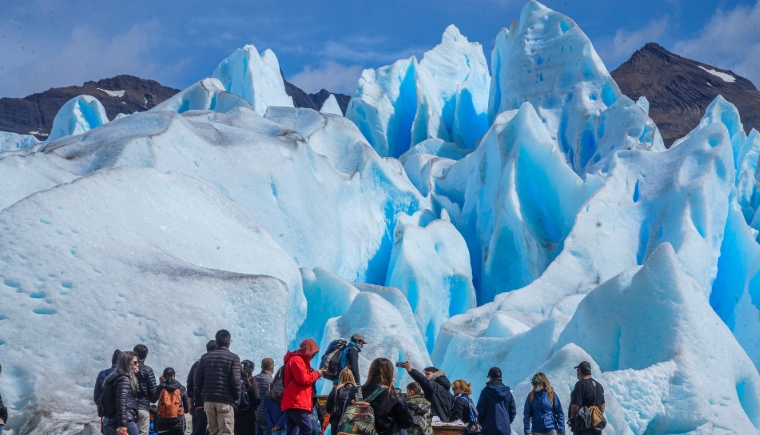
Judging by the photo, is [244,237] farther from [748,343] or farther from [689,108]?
[689,108]

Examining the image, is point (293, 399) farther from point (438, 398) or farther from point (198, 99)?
point (198, 99)

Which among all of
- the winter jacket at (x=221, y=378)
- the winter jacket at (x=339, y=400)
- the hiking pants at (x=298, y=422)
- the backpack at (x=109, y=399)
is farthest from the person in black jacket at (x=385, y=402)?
the backpack at (x=109, y=399)

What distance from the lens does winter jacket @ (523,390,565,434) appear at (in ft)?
19.5

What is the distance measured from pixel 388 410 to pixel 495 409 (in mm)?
1825

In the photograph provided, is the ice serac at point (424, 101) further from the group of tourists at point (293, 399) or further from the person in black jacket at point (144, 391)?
the person in black jacket at point (144, 391)

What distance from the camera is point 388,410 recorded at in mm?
4215

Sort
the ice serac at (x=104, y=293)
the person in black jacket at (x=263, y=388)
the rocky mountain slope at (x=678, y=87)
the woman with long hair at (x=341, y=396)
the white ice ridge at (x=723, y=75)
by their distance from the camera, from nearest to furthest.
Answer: the woman with long hair at (x=341, y=396)
the person in black jacket at (x=263, y=388)
the ice serac at (x=104, y=293)
the rocky mountain slope at (x=678, y=87)
the white ice ridge at (x=723, y=75)

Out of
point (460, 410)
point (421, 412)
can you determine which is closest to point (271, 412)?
point (460, 410)

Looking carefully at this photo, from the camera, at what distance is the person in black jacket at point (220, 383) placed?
5465 millimetres

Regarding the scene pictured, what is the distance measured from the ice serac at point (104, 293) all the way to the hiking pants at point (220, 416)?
6.28ft

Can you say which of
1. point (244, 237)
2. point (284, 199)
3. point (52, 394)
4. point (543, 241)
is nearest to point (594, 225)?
point (543, 241)

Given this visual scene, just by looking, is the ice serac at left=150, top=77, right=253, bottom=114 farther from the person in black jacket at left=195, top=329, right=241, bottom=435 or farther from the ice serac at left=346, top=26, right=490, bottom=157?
the person in black jacket at left=195, top=329, right=241, bottom=435

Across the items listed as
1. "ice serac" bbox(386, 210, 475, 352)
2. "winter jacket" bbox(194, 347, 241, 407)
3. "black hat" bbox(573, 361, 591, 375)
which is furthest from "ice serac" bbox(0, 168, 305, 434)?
"ice serac" bbox(386, 210, 475, 352)

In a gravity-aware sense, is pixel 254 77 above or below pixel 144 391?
above
